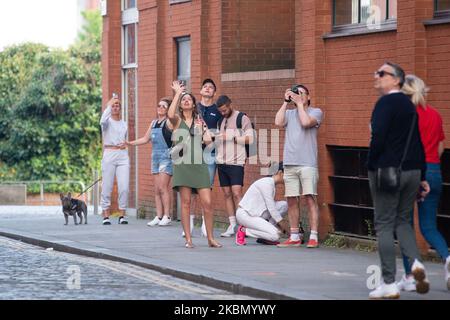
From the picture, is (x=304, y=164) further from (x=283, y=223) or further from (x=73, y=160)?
(x=73, y=160)

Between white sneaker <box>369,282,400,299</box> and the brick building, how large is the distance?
3.81m

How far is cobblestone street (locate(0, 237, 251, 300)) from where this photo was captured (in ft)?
41.6

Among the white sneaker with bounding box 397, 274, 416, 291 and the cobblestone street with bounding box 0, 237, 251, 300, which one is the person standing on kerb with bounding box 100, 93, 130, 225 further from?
the white sneaker with bounding box 397, 274, 416, 291

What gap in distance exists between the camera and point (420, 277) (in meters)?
11.9

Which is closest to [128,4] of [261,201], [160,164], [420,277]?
[160,164]

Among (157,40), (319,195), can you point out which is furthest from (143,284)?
(157,40)

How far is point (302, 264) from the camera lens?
14969 mm

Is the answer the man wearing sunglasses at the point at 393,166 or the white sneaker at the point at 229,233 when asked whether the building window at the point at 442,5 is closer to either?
the man wearing sunglasses at the point at 393,166

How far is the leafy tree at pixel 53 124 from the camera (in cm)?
5069

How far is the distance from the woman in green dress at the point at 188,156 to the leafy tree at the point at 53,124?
33603mm

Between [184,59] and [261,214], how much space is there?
6195 millimetres

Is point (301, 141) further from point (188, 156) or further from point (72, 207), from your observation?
point (72, 207)

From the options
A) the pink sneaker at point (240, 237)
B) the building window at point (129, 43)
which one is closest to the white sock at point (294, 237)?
the pink sneaker at point (240, 237)
